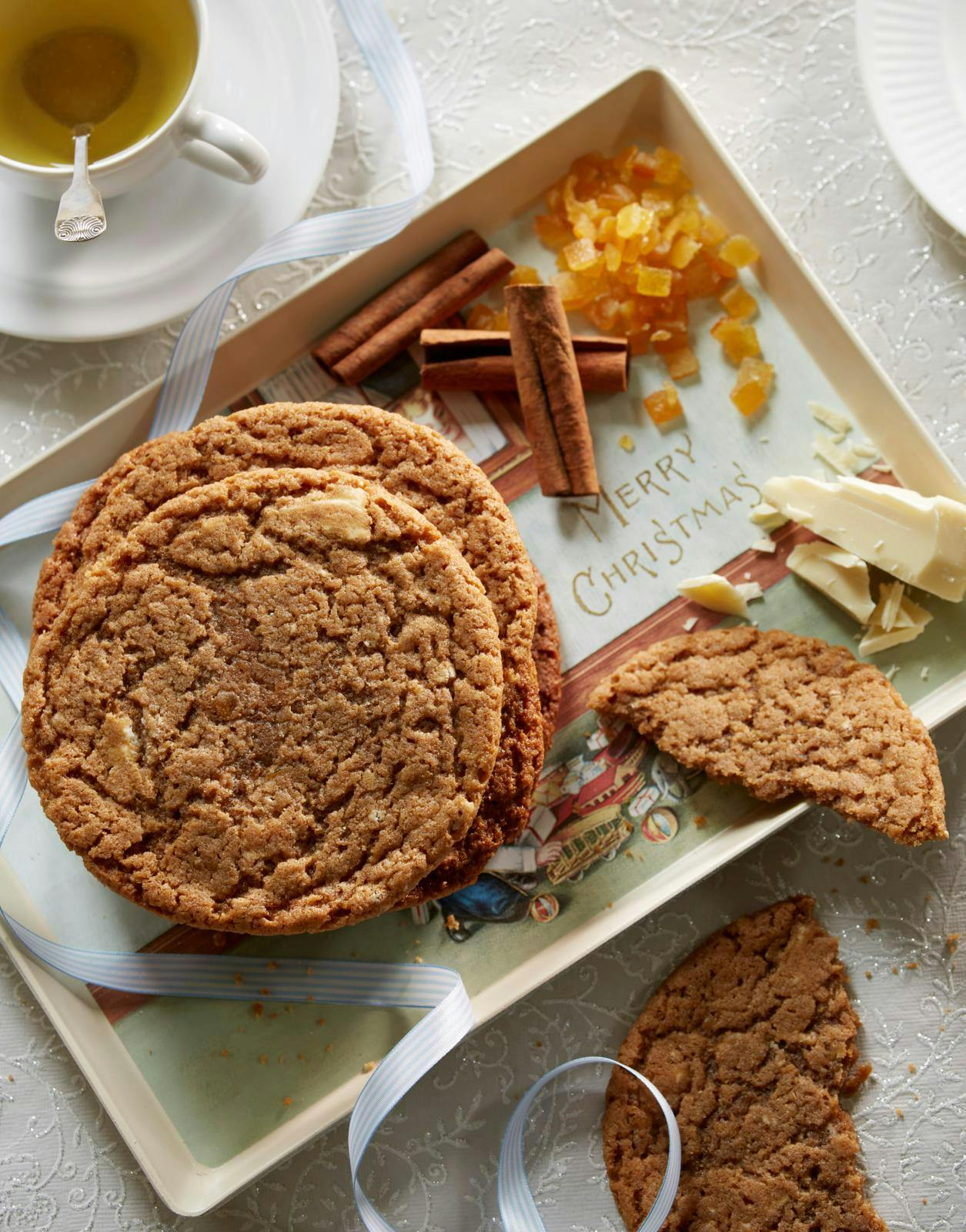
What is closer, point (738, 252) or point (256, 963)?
point (256, 963)

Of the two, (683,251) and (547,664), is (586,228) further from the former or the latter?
(547,664)

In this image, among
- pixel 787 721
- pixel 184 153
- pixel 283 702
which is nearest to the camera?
pixel 283 702

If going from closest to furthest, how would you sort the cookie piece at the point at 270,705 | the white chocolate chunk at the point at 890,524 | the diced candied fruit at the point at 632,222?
1. the cookie piece at the point at 270,705
2. the white chocolate chunk at the point at 890,524
3. the diced candied fruit at the point at 632,222

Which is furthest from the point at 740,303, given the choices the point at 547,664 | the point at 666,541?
the point at 547,664

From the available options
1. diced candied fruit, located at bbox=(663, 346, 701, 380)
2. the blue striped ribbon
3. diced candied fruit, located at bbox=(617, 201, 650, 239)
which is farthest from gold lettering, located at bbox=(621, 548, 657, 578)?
the blue striped ribbon

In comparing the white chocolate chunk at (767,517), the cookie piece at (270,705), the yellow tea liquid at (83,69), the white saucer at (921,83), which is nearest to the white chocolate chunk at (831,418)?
the white chocolate chunk at (767,517)

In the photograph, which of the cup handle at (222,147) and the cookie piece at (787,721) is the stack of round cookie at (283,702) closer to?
the cookie piece at (787,721)

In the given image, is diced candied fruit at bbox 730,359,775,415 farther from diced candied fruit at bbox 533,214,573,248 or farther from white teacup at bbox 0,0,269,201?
white teacup at bbox 0,0,269,201
